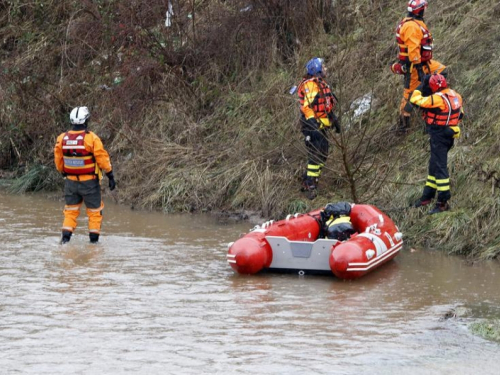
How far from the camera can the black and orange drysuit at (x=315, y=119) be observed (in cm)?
1366

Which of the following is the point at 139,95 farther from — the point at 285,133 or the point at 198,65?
the point at 285,133

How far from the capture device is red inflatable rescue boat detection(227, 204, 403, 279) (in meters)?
10.5

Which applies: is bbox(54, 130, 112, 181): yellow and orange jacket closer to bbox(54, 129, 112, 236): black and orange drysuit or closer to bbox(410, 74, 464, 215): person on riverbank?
bbox(54, 129, 112, 236): black and orange drysuit

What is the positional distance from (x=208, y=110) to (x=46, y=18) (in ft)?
16.1

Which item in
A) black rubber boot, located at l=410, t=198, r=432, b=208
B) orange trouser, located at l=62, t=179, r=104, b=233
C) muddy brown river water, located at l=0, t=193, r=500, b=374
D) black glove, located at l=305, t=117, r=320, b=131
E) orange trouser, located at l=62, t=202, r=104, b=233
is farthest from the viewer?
black glove, located at l=305, t=117, r=320, b=131

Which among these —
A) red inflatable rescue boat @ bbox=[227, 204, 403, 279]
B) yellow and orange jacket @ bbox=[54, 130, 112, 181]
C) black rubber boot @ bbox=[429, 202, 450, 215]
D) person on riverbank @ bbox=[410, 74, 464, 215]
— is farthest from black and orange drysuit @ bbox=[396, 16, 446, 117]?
yellow and orange jacket @ bbox=[54, 130, 112, 181]

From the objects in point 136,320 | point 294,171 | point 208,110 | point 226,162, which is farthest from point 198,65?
point 136,320

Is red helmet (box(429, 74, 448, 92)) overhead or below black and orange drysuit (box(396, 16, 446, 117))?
below

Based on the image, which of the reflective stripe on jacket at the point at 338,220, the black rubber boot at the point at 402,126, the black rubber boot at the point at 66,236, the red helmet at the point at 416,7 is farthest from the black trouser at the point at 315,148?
the black rubber boot at the point at 66,236

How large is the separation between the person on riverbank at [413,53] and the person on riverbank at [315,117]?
111 centimetres

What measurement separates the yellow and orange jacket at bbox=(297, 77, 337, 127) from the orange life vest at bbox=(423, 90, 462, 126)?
1800 mm

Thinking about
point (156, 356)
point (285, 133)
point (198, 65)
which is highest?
point (198, 65)

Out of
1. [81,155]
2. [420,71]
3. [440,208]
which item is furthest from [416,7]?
[81,155]

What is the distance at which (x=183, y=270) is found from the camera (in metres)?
11.1
